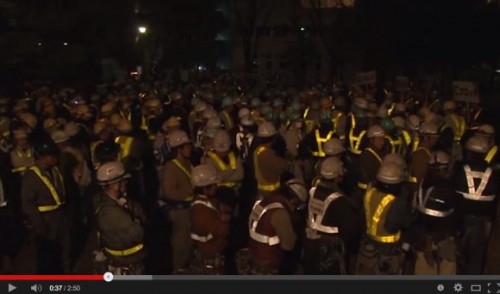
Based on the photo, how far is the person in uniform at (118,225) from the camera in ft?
21.4

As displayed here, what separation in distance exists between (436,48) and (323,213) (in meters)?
30.8

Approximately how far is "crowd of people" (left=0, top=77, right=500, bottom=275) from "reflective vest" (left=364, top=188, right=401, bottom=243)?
0.6 inches

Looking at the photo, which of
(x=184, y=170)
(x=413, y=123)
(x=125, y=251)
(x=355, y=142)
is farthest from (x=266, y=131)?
(x=125, y=251)

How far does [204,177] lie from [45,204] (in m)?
2.56

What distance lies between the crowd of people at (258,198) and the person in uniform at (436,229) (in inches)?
0.5

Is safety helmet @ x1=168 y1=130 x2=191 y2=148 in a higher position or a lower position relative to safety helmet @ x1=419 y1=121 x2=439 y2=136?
higher

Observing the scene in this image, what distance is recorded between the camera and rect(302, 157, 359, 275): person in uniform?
695 cm

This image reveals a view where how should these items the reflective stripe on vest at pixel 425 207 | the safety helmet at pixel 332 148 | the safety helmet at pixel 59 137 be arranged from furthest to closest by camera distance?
1. the safety helmet at pixel 59 137
2. the safety helmet at pixel 332 148
3. the reflective stripe on vest at pixel 425 207

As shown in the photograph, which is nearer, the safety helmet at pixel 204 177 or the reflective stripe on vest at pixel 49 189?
the safety helmet at pixel 204 177

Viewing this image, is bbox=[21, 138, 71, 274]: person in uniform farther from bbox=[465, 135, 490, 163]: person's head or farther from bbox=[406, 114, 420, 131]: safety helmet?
bbox=[406, 114, 420, 131]: safety helmet

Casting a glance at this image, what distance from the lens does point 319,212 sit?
7117mm
